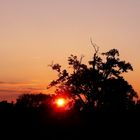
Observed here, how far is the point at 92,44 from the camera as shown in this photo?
69812mm

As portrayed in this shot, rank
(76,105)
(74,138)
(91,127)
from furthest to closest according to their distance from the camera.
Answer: (76,105), (91,127), (74,138)

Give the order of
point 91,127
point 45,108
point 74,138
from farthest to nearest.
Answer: point 45,108 → point 91,127 → point 74,138

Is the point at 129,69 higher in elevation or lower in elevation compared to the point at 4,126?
higher

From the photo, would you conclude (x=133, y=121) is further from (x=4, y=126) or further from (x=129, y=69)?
(x=129, y=69)

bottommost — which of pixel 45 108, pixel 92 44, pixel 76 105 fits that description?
pixel 45 108

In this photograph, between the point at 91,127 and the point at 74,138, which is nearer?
the point at 74,138

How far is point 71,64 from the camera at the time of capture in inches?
2849

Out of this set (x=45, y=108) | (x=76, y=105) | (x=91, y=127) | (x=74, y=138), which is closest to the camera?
(x=74, y=138)

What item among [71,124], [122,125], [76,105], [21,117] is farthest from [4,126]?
[76,105]

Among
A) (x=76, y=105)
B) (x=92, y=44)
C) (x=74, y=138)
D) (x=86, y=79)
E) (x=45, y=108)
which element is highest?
(x=92, y=44)

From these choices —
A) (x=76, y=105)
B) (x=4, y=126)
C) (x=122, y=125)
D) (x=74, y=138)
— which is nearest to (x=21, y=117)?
(x=4, y=126)

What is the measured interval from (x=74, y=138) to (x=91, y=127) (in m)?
3.71

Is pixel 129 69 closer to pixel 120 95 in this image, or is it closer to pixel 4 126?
pixel 120 95

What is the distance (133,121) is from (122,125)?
1.56m
